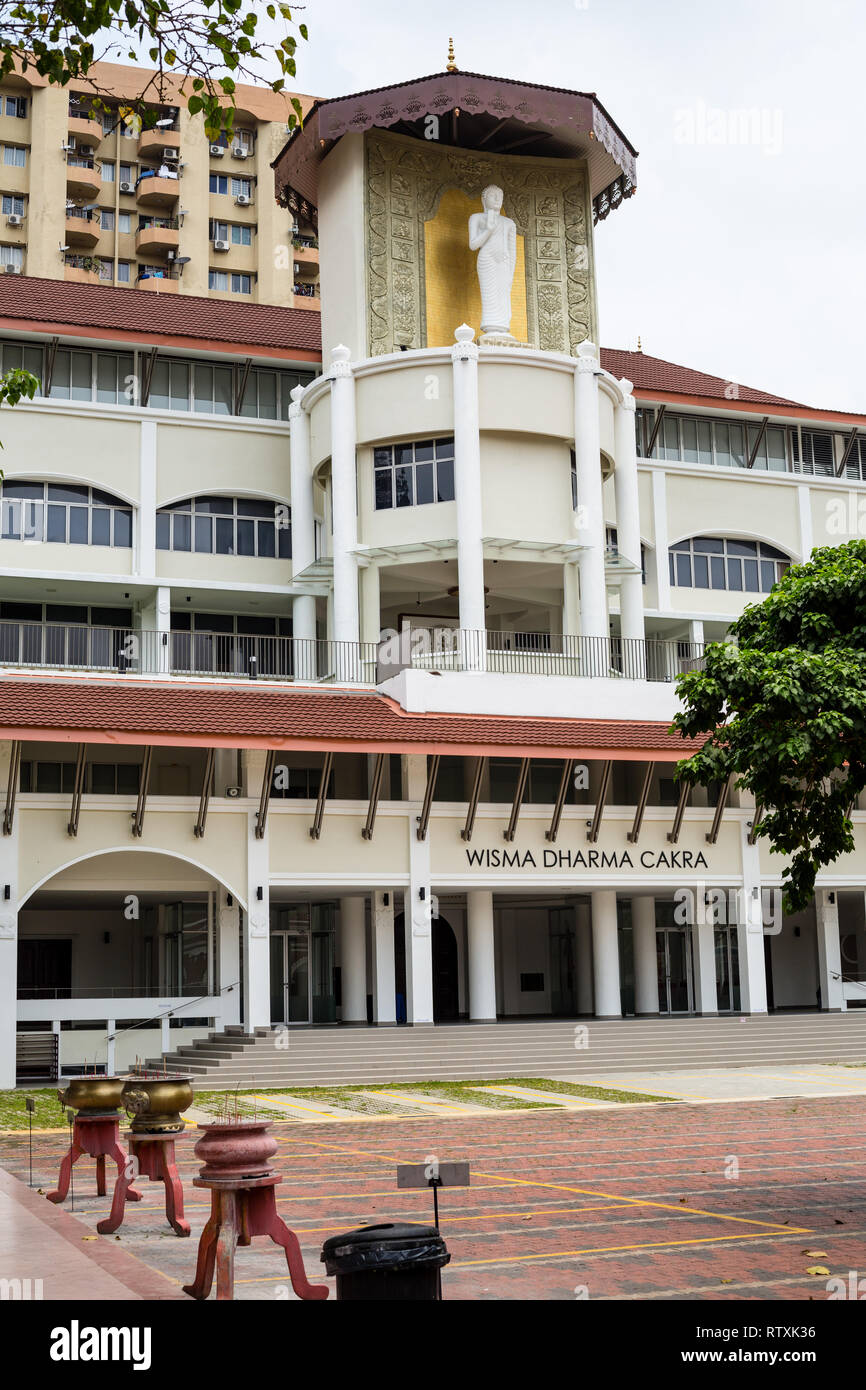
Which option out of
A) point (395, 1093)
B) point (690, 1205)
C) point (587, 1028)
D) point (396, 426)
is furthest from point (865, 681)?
point (396, 426)

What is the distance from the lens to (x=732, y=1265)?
10.1m


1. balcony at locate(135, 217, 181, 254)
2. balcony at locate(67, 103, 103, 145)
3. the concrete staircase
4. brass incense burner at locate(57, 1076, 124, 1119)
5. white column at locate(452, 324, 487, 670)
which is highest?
balcony at locate(67, 103, 103, 145)

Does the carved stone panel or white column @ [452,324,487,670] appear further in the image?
the carved stone panel

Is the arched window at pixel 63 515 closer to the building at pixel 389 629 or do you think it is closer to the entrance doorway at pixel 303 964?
the building at pixel 389 629

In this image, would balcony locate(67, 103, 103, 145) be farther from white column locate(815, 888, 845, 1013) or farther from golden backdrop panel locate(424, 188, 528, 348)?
white column locate(815, 888, 845, 1013)

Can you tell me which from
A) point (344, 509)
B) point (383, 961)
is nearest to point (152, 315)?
point (344, 509)

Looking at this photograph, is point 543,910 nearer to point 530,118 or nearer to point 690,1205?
point 530,118

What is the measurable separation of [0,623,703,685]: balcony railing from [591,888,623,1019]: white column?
5380 millimetres

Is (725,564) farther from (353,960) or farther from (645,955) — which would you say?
(353,960)

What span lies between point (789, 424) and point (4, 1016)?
95.8ft

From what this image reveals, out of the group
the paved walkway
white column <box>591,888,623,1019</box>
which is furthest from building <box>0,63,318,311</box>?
the paved walkway

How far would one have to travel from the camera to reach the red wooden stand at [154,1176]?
1170cm

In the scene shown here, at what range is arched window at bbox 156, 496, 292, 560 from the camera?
131ft

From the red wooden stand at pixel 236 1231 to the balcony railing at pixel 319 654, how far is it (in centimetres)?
2652
